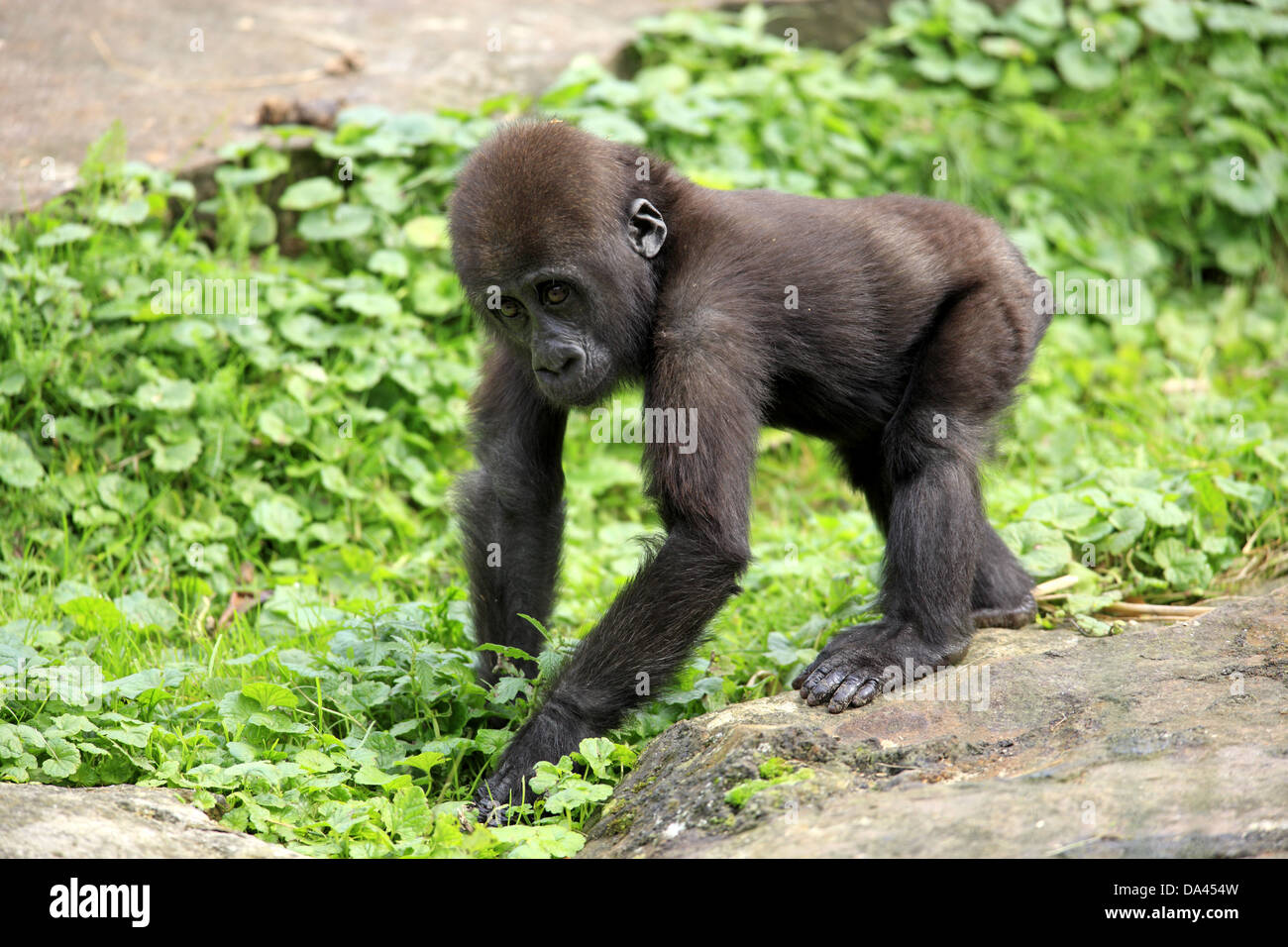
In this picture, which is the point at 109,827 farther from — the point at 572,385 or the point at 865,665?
the point at 865,665

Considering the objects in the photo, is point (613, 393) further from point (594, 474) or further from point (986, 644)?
point (594, 474)

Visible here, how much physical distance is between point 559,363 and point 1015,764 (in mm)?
2216

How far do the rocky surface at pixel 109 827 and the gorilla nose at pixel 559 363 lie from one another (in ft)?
6.63

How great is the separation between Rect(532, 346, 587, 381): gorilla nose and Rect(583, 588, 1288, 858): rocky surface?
1431 millimetres

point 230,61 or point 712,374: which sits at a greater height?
point 230,61

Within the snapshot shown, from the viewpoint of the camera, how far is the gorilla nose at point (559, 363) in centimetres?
495

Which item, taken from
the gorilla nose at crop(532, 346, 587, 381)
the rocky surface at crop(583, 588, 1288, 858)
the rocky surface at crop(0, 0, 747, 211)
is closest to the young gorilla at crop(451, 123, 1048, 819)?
the gorilla nose at crop(532, 346, 587, 381)

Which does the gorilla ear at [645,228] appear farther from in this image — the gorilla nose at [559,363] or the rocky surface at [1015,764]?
the rocky surface at [1015,764]

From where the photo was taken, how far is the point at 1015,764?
13.3 feet

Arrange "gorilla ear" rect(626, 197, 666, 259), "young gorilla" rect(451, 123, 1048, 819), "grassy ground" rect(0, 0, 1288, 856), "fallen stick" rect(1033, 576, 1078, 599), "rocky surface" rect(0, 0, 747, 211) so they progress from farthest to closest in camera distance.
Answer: "rocky surface" rect(0, 0, 747, 211) → "fallen stick" rect(1033, 576, 1078, 599) → "gorilla ear" rect(626, 197, 666, 259) → "grassy ground" rect(0, 0, 1288, 856) → "young gorilla" rect(451, 123, 1048, 819)

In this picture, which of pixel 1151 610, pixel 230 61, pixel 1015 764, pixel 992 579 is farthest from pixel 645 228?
pixel 230 61

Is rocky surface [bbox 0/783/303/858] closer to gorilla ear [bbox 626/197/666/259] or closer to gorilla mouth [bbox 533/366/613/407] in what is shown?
gorilla mouth [bbox 533/366/613/407]

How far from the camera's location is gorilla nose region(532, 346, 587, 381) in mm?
4945

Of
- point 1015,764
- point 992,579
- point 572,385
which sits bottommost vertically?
point 1015,764
